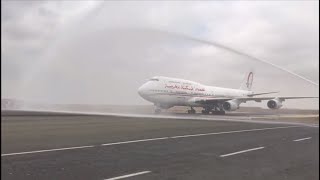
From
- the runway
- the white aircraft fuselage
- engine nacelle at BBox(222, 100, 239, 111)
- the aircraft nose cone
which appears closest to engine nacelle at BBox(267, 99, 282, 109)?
the white aircraft fuselage

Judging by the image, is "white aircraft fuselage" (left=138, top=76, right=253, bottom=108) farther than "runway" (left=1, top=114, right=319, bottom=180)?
Yes

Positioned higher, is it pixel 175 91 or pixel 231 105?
pixel 175 91

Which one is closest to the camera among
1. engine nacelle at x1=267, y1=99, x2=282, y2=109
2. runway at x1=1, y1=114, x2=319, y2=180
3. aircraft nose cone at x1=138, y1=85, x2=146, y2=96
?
runway at x1=1, y1=114, x2=319, y2=180

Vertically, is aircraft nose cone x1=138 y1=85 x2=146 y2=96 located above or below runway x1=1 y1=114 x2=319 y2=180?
above

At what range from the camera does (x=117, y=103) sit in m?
Answer: 9.72

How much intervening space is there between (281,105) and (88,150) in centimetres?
670

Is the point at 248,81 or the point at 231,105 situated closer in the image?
the point at 248,81

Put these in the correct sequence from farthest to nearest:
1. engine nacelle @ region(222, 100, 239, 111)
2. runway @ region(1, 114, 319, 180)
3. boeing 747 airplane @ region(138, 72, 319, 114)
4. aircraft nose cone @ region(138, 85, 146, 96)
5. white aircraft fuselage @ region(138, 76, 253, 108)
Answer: engine nacelle @ region(222, 100, 239, 111) < boeing 747 airplane @ region(138, 72, 319, 114) < white aircraft fuselage @ region(138, 76, 253, 108) < aircraft nose cone @ region(138, 85, 146, 96) < runway @ region(1, 114, 319, 180)

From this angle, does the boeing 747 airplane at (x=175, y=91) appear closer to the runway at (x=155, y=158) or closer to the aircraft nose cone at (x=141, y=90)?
the aircraft nose cone at (x=141, y=90)

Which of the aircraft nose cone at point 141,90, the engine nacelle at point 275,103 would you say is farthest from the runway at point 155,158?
the aircraft nose cone at point 141,90

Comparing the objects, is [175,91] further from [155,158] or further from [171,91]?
[155,158]

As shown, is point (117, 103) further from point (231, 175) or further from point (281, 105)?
point (281, 105)

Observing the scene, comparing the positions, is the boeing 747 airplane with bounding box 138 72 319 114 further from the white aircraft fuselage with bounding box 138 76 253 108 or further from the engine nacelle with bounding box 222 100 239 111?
the engine nacelle with bounding box 222 100 239 111

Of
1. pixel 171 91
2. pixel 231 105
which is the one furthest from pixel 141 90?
pixel 231 105
